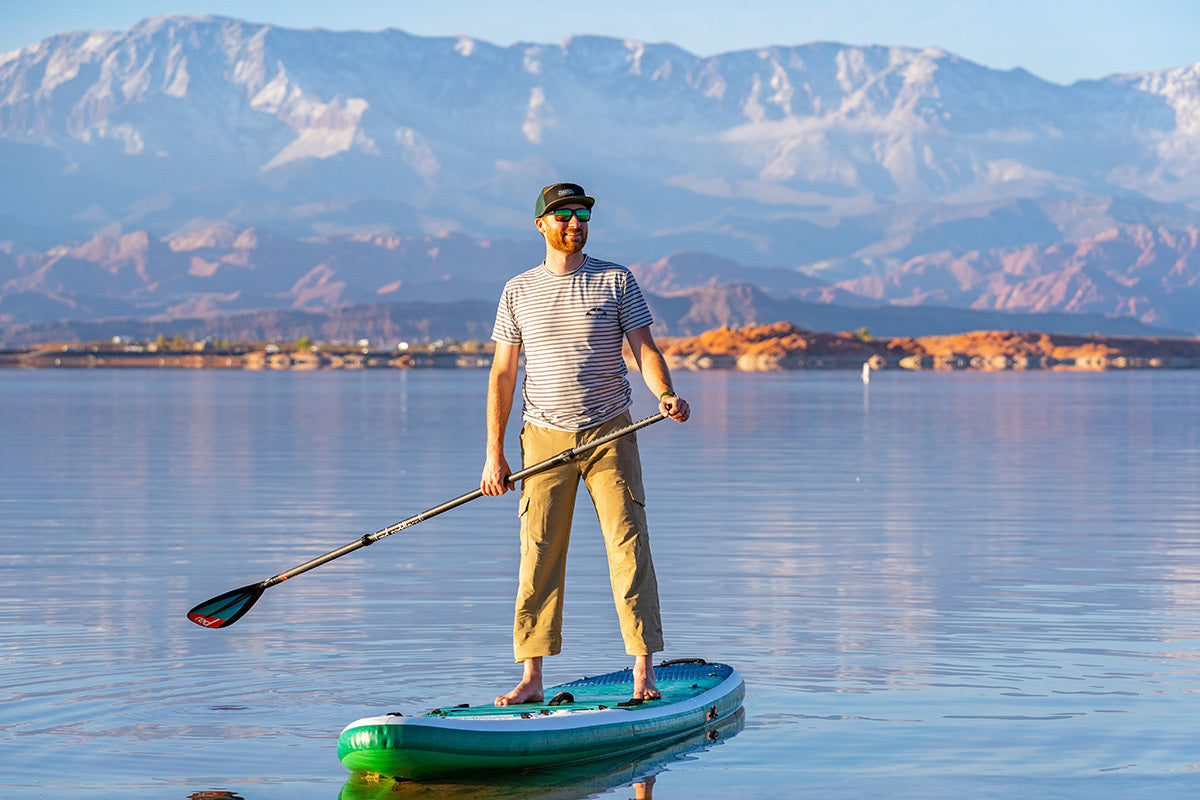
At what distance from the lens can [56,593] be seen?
57.1 feet

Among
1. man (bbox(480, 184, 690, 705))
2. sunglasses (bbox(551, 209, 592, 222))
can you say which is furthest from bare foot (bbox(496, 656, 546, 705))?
sunglasses (bbox(551, 209, 592, 222))

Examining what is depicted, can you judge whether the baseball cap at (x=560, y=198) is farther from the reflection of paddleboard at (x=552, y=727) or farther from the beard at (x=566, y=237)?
the reflection of paddleboard at (x=552, y=727)

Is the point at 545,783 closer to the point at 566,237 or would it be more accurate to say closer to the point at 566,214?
the point at 566,237

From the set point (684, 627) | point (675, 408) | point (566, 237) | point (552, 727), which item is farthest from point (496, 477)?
point (684, 627)

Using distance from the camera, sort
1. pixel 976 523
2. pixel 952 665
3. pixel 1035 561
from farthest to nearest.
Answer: pixel 976 523 → pixel 1035 561 → pixel 952 665

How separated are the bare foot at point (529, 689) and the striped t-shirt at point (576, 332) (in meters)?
1.49

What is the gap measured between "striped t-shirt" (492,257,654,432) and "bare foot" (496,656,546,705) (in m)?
1.49

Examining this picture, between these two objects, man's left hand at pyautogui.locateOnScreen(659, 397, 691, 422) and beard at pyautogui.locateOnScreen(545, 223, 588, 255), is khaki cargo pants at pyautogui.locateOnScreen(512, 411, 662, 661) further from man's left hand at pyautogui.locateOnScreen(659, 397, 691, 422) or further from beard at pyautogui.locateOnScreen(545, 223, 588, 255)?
beard at pyautogui.locateOnScreen(545, 223, 588, 255)

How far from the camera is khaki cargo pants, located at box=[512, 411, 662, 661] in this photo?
11195 millimetres

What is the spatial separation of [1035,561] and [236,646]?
980 cm

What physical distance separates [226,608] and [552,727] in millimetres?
3522

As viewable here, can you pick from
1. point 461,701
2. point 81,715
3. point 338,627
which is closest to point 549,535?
point 461,701

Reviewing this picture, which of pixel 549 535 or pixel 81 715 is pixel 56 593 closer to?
pixel 81 715

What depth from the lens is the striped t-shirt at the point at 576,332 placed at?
1120cm
